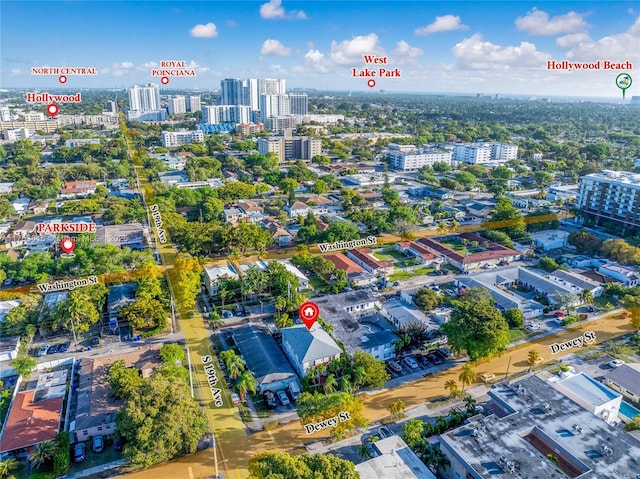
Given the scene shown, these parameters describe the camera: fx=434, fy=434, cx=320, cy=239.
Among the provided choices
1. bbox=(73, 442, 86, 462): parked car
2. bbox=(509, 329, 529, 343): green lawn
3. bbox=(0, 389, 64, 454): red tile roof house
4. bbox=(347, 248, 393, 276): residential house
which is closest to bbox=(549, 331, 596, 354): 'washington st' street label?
bbox=(509, 329, 529, 343): green lawn

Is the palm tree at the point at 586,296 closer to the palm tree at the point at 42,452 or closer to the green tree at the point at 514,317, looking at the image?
the green tree at the point at 514,317

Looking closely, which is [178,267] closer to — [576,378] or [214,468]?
[214,468]

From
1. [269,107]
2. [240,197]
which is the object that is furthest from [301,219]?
[269,107]

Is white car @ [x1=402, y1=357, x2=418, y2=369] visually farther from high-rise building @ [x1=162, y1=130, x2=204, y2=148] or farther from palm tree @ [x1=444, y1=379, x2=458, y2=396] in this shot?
high-rise building @ [x1=162, y1=130, x2=204, y2=148]

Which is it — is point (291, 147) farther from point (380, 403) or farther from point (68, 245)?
point (380, 403)

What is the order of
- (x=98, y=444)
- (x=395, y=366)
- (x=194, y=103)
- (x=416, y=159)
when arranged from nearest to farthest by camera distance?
(x=98, y=444) → (x=395, y=366) → (x=416, y=159) → (x=194, y=103)

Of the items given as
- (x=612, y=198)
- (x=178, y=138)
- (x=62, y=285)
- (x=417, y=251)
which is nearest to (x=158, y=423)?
(x=62, y=285)
